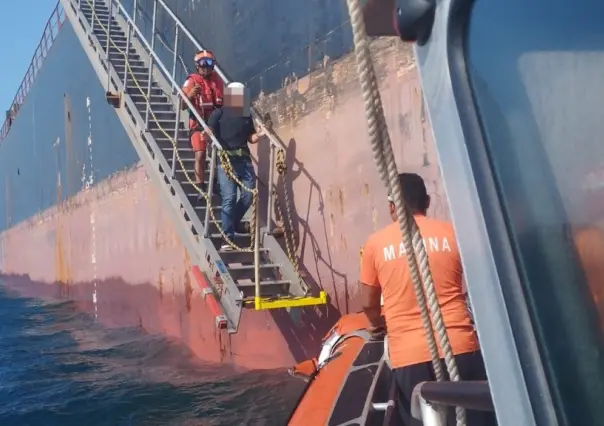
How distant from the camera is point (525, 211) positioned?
3.22 feet

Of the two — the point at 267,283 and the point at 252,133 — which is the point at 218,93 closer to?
the point at 252,133

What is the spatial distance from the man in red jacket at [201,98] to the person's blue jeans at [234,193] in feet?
2.10

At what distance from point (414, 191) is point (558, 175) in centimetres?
148

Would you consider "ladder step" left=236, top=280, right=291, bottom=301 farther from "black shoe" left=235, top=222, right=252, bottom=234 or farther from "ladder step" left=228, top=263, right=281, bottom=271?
"black shoe" left=235, top=222, right=252, bottom=234

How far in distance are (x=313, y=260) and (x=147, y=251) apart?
481cm

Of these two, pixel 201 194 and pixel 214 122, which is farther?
pixel 201 194

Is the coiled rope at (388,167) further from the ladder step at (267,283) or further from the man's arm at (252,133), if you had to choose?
the man's arm at (252,133)

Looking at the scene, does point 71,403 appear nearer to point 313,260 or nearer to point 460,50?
point 313,260

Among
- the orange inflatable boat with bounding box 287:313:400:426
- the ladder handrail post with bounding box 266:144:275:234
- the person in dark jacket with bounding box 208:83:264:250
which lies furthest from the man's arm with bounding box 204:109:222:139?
the orange inflatable boat with bounding box 287:313:400:426

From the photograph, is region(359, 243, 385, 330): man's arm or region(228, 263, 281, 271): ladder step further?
region(228, 263, 281, 271): ladder step

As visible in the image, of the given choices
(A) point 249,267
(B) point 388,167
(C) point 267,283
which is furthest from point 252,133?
(B) point 388,167

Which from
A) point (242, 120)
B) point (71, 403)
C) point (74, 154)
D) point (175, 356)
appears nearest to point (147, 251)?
point (175, 356)

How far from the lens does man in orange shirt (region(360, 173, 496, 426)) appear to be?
234 cm

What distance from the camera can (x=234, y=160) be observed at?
6004 millimetres
